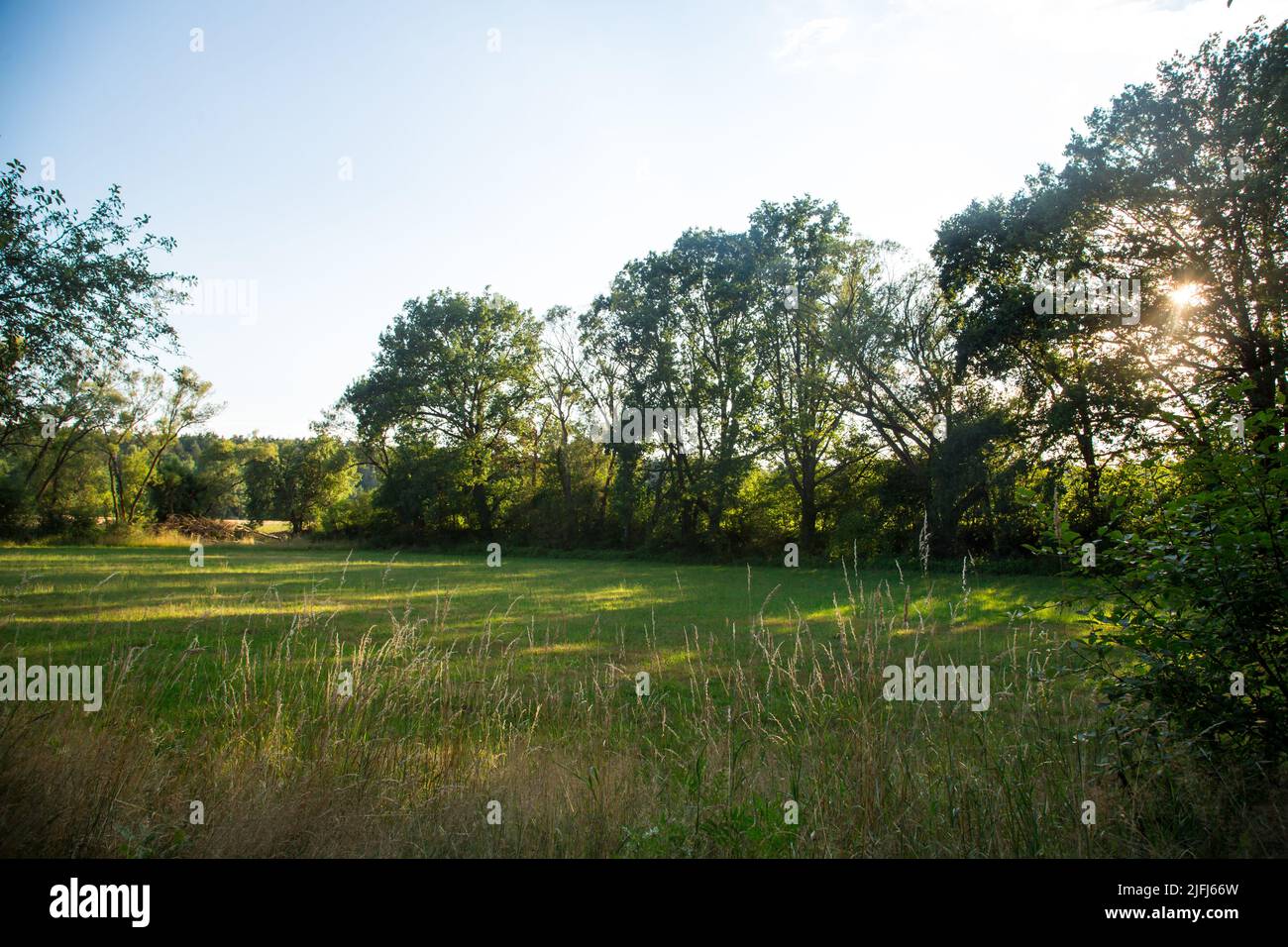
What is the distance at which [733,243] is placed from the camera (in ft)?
118

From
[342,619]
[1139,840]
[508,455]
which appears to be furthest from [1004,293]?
[508,455]

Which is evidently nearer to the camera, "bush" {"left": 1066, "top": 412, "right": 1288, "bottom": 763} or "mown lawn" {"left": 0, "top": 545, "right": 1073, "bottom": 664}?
"bush" {"left": 1066, "top": 412, "right": 1288, "bottom": 763}
